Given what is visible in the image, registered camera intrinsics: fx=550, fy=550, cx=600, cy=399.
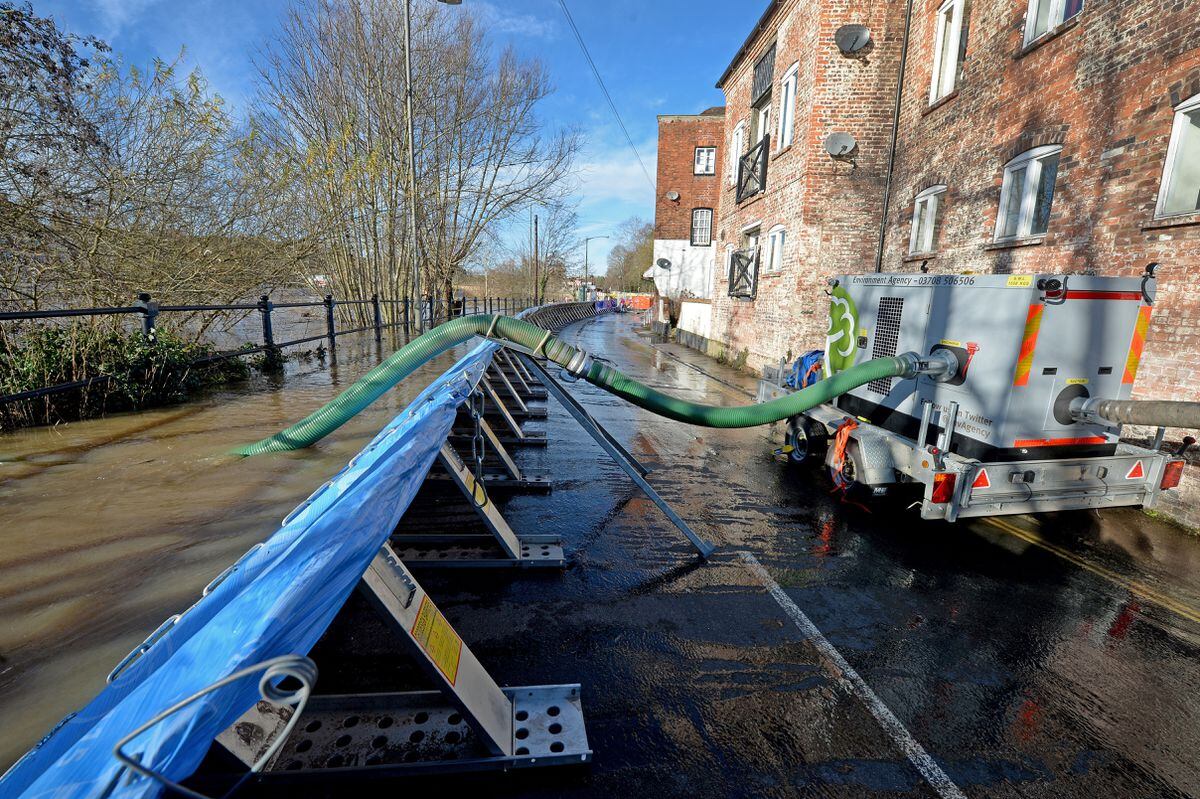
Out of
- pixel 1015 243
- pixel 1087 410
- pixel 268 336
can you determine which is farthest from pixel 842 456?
pixel 268 336

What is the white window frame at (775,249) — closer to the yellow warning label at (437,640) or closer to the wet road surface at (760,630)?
the wet road surface at (760,630)

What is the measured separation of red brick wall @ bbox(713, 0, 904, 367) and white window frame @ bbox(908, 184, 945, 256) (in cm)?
122

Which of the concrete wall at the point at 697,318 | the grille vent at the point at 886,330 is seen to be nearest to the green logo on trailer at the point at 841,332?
the grille vent at the point at 886,330

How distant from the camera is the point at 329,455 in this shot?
5.52m

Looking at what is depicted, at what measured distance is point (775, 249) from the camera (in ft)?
45.6

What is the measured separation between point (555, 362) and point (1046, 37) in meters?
8.52

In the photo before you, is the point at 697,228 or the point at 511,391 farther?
the point at 697,228

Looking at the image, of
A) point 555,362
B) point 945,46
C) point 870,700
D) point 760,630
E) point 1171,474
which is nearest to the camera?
point 870,700

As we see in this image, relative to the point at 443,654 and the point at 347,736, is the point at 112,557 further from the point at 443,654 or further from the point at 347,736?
the point at 443,654

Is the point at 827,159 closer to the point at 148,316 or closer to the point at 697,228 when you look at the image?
the point at 148,316

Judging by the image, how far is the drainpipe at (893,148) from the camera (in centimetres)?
1087

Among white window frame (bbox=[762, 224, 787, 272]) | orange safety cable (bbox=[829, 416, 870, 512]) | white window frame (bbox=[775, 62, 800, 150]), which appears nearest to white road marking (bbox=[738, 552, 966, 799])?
orange safety cable (bbox=[829, 416, 870, 512])

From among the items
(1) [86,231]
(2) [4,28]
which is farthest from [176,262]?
(2) [4,28]

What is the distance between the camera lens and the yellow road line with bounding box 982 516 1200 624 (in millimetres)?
3820
